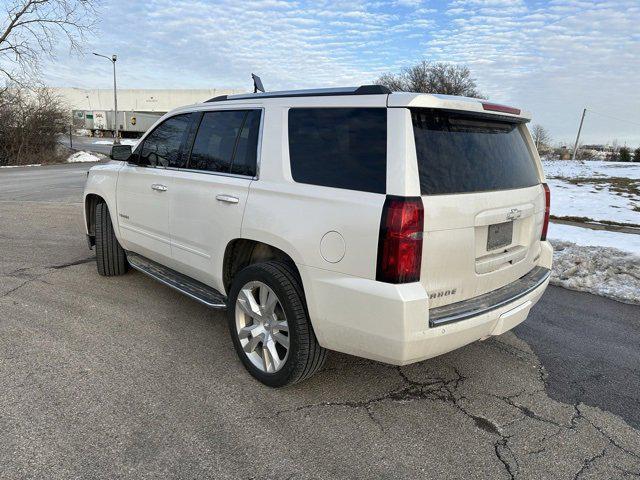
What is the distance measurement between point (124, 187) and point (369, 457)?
139 inches

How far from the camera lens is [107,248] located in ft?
16.8

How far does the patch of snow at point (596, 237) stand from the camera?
716 centimetres

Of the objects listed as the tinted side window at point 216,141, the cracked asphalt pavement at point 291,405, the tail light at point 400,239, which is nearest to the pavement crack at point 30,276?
the cracked asphalt pavement at point 291,405

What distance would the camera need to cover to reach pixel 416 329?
8.02 feet

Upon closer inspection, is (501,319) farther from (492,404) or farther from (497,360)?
(497,360)

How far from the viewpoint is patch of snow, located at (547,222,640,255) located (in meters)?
7.16

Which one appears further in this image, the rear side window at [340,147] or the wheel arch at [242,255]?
the wheel arch at [242,255]

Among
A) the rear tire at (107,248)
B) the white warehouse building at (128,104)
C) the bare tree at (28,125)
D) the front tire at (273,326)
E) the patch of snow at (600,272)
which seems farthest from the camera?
the white warehouse building at (128,104)

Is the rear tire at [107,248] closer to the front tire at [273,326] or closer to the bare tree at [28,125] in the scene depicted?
the front tire at [273,326]

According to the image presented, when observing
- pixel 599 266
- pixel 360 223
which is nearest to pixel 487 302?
pixel 360 223

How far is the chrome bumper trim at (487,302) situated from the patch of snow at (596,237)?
424 centimetres

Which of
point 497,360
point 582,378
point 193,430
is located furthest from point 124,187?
point 582,378

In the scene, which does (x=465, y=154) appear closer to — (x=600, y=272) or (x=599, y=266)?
→ (x=600, y=272)

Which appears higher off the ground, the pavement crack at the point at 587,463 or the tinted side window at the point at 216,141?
the tinted side window at the point at 216,141
